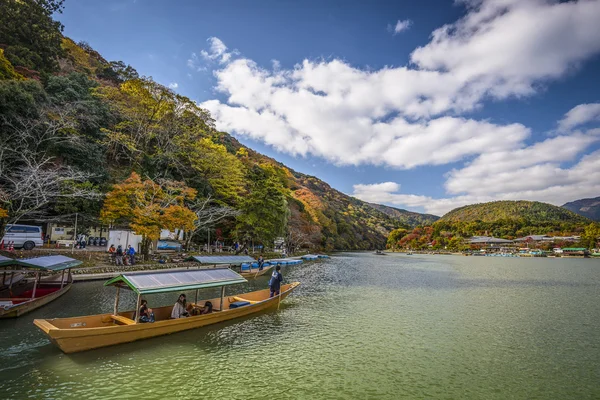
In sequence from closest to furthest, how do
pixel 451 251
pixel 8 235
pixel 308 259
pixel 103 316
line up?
pixel 103 316 → pixel 8 235 → pixel 308 259 → pixel 451 251

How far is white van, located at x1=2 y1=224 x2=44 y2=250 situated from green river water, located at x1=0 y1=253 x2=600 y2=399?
1302cm

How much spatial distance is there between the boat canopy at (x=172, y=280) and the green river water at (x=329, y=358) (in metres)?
1.97

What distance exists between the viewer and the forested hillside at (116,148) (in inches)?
1080

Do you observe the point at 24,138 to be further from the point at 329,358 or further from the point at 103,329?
the point at 329,358

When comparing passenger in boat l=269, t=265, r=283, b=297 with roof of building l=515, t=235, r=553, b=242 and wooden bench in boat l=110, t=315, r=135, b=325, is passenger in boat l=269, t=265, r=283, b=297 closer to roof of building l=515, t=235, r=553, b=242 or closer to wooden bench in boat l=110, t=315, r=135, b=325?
wooden bench in boat l=110, t=315, r=135, b=325

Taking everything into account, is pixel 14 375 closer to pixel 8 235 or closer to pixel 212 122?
pixel 8 235

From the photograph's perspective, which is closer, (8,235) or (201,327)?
(201,327)

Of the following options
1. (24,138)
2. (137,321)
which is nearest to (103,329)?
(137,321)

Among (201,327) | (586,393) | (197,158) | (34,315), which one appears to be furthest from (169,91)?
(586,393)

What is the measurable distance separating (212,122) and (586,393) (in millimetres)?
45440

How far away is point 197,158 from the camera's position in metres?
44.8

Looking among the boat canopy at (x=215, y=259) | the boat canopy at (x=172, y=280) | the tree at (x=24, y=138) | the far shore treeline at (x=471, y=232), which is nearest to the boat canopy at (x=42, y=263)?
the boat canopy at (x=172, y=280)

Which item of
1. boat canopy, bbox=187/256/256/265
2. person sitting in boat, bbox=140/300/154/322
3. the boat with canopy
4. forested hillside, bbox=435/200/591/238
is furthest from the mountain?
person sitting in boat, bbox=140/300/154/322

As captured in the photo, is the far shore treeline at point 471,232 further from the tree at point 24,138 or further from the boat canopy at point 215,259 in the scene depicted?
the tree at point 24,138
